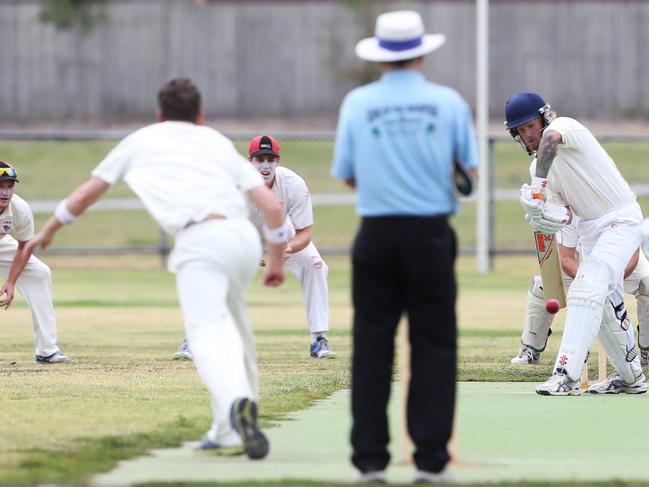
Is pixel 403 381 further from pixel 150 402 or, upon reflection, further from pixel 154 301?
pixel 154 301

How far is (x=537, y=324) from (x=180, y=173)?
17.7 ft

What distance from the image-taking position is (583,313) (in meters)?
10.2

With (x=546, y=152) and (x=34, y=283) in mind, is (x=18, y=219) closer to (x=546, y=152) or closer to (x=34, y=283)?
(x=34, y=283)

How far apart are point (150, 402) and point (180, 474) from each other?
268cm

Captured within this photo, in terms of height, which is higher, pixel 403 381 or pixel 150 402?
pixel 403 381

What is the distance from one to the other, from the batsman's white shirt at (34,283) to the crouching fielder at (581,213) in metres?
4.23

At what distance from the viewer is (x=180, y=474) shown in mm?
7430

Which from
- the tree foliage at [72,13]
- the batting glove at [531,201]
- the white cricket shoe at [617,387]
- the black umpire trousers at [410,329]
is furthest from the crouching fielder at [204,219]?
the tree foliage at [72,13]

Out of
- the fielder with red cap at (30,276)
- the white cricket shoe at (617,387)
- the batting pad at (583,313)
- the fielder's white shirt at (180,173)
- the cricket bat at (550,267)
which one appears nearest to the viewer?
the fielder's white shirt at (180,173)

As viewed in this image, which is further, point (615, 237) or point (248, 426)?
point (615, 237)

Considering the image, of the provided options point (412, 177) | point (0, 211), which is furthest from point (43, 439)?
point (0, 211)

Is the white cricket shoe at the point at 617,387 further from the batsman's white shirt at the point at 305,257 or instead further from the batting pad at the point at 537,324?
the batsman's white shirt at the point at 305,257

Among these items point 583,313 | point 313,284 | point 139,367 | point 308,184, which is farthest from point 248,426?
point 308,184

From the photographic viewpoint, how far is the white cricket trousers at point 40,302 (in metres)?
12.8
